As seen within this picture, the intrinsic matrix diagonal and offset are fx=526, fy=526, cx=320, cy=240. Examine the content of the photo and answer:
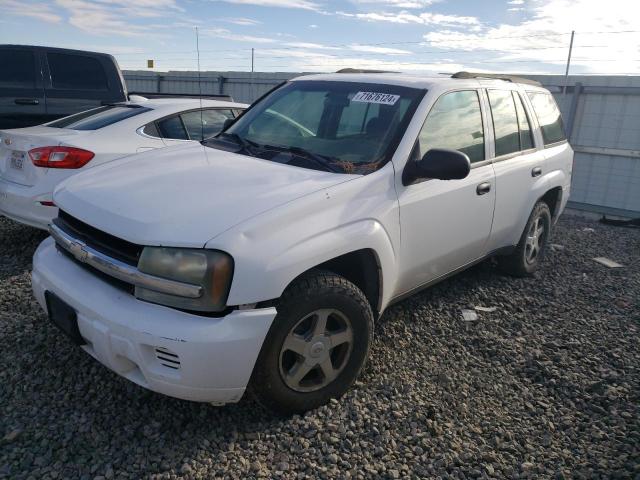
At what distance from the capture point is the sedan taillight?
446 centimetres

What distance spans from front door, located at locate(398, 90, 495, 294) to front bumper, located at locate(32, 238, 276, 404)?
1.19 meters

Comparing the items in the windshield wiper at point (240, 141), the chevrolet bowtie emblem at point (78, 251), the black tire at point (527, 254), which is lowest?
the black tire at point (527, 254)

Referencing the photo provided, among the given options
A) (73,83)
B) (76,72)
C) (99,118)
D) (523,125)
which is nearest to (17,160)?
(99,118)

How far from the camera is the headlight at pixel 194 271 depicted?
2.25m

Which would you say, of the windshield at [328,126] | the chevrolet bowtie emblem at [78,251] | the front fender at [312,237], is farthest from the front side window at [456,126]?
the chevrolet bowtie emblem at [78,251]

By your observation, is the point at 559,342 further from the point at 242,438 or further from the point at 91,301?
the point at 91,301

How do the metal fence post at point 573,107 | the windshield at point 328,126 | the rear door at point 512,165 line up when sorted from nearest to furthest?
the windshield at point 328,126, the rear door at point 512,165, the metal fence post at point 573,107

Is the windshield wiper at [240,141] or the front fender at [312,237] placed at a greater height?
the windshield wiper at [240,141]

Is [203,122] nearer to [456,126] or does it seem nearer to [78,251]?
[456,126]

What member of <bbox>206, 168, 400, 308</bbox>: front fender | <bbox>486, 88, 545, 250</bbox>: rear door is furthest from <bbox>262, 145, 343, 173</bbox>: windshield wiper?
<bbox>486, 88, 545, 250</bbox>: rear door

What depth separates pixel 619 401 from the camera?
3.10 meters

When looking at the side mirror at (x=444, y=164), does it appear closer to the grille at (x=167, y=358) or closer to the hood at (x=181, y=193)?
the hood at (x=181, y=193)

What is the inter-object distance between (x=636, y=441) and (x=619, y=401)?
0.39m

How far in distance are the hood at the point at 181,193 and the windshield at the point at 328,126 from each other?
185mm
